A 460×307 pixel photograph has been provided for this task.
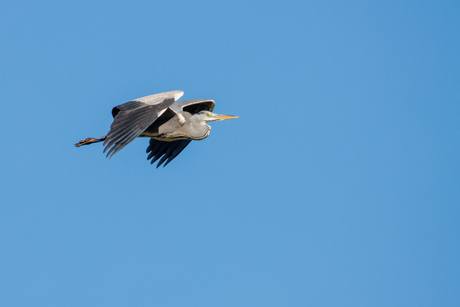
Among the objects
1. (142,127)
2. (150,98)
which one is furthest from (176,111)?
(142,127)

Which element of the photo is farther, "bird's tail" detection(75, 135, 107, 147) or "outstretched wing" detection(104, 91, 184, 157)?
"bird's tail" detection(75, 135, 107, 147)

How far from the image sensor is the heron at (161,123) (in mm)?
13312

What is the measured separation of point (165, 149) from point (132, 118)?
3007 millimetres

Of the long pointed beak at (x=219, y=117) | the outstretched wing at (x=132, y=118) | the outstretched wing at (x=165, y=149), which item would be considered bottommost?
the outstretched wing at (x=132, y=118)

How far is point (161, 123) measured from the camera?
48.8 ft

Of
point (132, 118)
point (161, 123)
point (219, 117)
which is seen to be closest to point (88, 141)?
point (161, 123)

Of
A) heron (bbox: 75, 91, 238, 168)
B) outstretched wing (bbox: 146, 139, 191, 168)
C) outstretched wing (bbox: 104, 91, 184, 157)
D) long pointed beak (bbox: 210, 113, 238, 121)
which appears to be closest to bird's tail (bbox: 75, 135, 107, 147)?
heron (bbox: 75, 91, 238, 168)

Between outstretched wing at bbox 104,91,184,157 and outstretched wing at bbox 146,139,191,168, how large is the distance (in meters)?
2.04

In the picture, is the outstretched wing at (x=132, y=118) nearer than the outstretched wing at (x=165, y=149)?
Yes

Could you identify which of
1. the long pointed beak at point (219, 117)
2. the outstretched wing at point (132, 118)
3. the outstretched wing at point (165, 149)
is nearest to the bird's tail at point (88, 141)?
the outstretched wing at point (132, 118)

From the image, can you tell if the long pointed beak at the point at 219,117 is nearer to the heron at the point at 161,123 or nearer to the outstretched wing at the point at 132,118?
the heron at the point at 161,123

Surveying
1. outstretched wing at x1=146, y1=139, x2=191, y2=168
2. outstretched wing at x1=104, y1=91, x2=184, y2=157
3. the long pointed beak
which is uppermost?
the long pointed beak

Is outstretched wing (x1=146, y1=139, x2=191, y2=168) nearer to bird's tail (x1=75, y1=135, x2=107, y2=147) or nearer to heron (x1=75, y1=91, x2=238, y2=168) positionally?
heron (x1=75, y1=91, x2=238, y2=168)

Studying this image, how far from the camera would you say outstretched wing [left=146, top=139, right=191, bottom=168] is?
53.7 feet
